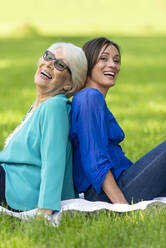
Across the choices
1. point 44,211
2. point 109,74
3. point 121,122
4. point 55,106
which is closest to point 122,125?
point 121,122

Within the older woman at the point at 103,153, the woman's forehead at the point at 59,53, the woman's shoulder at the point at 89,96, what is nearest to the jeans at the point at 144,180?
the older woman at the point at 103,153

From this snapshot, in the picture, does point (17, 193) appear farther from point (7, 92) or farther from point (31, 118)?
point (7, 92)

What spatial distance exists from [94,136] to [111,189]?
0.43 m

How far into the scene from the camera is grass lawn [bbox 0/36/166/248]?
354 centimetres

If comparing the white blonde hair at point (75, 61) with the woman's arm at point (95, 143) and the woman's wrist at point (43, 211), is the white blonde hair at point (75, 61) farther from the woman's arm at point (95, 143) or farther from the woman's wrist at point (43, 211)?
the woman's wrist at point (43, 211)

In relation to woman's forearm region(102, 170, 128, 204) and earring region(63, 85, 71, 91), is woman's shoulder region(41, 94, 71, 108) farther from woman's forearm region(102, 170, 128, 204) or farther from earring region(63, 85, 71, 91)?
woman's forearm region(102, 170, 128, 204)

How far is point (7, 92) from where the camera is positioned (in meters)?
14.2

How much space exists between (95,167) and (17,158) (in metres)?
0.62

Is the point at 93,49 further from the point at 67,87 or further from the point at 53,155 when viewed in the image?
the point at 53,155

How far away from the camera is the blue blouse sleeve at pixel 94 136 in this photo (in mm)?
3938

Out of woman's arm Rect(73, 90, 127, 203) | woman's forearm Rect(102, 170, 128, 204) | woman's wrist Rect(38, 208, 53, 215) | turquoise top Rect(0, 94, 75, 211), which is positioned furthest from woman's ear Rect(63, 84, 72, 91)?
woman's wrist Rect(38, 208, 53, 215)

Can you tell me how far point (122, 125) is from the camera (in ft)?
31.1

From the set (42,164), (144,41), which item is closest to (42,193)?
(42,164)

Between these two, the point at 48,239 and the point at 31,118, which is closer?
the point at 48,239
